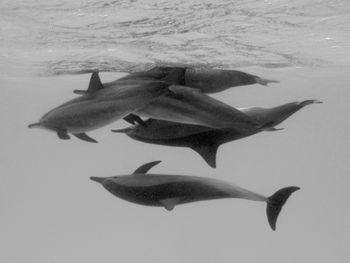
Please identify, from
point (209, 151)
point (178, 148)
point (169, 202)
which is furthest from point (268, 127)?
point (178, 148)

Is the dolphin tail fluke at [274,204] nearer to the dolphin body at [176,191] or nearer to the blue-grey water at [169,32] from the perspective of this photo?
the dolphin body at [176,191]

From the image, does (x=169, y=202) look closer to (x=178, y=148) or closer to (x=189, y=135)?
(x=189, y=135)

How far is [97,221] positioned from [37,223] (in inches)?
444

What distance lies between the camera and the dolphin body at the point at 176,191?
6297 mm

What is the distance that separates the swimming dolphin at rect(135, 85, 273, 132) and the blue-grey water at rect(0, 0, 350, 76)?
18.1ft

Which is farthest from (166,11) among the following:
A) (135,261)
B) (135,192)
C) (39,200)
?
(39,200)

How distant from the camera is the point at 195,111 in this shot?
6539 mm

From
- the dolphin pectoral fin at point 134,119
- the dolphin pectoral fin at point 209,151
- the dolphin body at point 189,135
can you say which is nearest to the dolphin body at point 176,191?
the dolphin pectoral fin at point 209,151

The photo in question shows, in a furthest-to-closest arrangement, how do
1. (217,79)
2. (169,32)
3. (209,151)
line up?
(169,32) → (217,79) → (209,151)

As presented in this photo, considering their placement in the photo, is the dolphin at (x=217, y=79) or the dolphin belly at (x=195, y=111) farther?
the dolphin at (x=217, y=79)

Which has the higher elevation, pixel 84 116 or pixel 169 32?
pixel 84 116

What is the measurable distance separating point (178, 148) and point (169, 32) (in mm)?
41332

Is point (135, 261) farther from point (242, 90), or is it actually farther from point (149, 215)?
point (242, 90)

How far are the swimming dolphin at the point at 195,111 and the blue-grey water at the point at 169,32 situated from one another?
5508 mm
